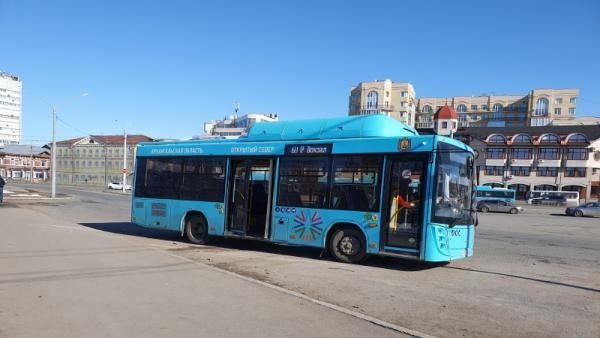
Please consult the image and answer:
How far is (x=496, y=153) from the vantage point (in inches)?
3204

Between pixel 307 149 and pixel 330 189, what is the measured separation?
1.16m

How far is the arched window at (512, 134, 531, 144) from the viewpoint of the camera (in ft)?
259

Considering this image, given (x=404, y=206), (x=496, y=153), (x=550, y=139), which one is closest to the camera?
(x=404, y=206)

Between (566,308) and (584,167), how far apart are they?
3085 inches

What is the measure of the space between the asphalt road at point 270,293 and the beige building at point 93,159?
9983 cm

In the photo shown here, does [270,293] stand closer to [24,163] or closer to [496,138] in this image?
[496,138]

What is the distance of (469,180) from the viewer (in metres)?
10.2

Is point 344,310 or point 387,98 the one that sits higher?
point 387,98

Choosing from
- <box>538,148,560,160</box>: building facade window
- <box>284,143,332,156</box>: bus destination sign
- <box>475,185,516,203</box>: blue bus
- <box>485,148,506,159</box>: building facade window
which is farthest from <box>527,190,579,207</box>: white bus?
<box>284,143,332,156</box>: bus destination sign

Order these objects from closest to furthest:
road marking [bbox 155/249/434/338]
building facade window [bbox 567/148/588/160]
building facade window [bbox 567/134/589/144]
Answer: road marking [bbox 155/249/434/338], building facade window [bbox 567/134/589/144], building facade window [bbox 567/148/588/160]

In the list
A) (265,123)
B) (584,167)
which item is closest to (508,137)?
(584,167)

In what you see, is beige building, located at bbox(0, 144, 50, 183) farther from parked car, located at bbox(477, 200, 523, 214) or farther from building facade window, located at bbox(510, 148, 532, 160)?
parked car, located at bbox(477, 200, 523, 214)

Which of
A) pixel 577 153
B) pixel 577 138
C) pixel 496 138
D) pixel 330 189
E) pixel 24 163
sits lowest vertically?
pixel 24 163

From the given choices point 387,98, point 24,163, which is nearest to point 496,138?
point 387,98
